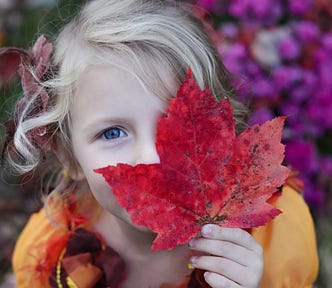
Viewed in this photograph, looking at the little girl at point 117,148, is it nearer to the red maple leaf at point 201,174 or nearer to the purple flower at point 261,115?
the red maple leaf at point 201,174

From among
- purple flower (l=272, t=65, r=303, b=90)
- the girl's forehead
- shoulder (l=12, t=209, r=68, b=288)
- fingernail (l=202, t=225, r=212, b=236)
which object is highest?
the girl's forehead

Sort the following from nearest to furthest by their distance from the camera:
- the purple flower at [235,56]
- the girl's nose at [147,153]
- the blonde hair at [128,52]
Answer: the girl's nose at [147,153] < the blonde hair at [128,52] < the purple flower at [235,56]

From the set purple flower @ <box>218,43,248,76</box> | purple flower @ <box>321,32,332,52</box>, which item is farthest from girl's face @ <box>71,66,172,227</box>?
purple flower @ <box>321,32,332,52</box>

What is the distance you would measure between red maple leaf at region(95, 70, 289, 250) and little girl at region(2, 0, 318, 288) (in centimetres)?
5

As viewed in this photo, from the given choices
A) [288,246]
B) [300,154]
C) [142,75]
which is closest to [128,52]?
[142,75]

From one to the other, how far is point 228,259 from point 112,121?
0.35 m

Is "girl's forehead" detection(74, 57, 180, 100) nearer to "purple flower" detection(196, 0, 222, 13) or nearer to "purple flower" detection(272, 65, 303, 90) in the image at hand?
"purple flower" detection(272, 65, 303, 90)

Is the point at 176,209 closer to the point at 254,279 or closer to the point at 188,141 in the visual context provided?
the point at 188,141

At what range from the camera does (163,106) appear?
3.96ft

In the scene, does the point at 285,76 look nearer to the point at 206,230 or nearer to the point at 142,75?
the point at 142,75

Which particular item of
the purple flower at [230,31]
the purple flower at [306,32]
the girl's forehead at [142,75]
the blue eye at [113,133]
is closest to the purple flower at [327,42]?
the purple flower at [306,32]

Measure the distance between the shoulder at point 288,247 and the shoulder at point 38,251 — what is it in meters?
0.52

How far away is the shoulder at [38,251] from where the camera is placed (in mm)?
1586

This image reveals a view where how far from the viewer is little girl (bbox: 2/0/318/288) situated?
1198 mm
